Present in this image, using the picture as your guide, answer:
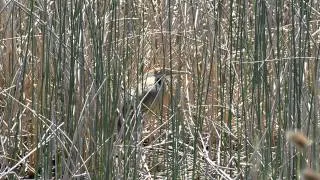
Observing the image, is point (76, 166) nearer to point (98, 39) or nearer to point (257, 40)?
point (98, 39)

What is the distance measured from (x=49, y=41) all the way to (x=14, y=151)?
1.42ft

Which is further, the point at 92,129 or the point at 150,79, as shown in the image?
the point at 150,79

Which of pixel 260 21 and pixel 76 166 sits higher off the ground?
pixel 260 21

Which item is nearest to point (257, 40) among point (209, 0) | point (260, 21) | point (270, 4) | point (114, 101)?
point (260, 21)

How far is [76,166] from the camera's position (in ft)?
4.82

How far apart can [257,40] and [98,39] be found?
36 cm

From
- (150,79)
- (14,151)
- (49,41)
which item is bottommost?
(14,151)

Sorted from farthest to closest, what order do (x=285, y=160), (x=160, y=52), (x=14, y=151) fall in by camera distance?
(x=160, y=52) < (x=14, y=151) < (x=285, y=160)

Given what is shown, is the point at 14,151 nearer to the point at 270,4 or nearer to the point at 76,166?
the point at 76,166

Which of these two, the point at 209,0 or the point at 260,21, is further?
the point at 209,0

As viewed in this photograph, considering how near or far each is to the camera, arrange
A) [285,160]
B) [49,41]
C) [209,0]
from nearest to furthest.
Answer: [285,160], [49,41], [209,0]

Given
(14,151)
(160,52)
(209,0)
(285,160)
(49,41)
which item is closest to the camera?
(285,160)

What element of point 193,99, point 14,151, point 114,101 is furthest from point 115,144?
point 193,99

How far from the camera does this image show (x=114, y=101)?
147cm
